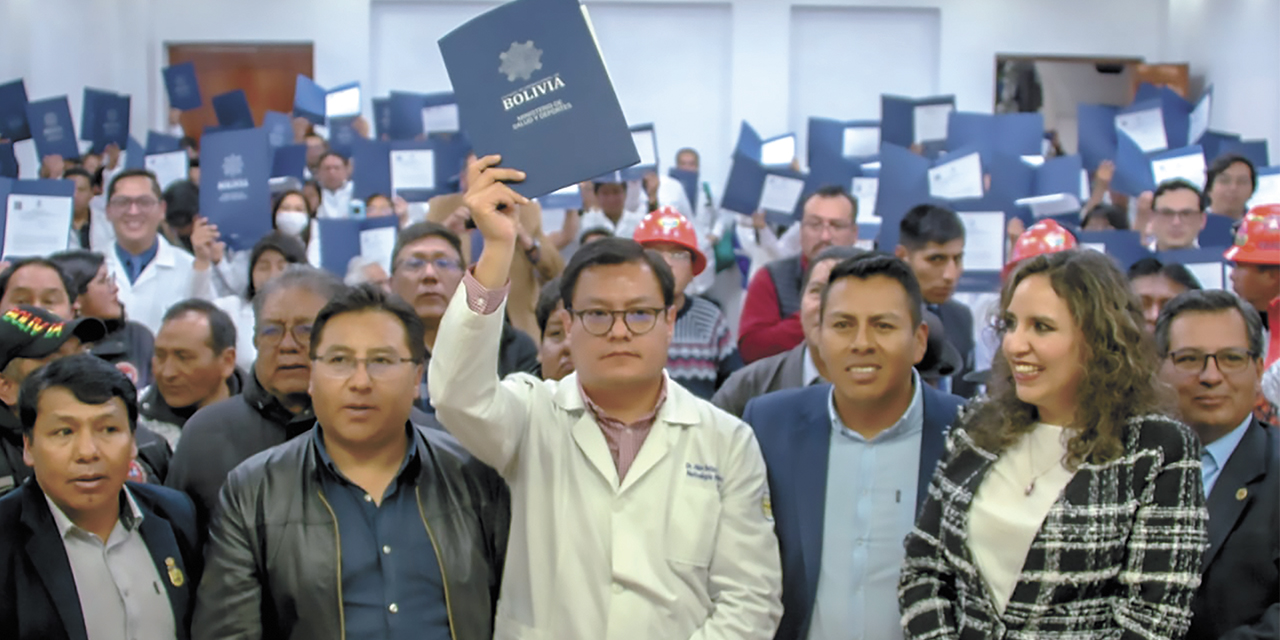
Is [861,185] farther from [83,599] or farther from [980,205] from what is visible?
[83,599]

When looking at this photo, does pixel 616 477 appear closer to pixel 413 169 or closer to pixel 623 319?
pixel 623 319

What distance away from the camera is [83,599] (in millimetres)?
2246

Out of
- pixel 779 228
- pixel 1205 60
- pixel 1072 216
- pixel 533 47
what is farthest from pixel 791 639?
pixel 1205 60

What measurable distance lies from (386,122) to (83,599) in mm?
6696

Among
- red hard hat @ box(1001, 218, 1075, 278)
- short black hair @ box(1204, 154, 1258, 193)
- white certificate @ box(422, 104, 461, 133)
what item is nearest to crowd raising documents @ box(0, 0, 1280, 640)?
red hard hat @ box(1001, 218, 1075, 278)

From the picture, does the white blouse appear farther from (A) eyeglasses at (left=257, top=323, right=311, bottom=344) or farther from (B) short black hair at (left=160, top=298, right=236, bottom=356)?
(B) short black hair at (left=160, top=298, right=236, bottom=356)

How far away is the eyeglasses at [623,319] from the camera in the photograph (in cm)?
235

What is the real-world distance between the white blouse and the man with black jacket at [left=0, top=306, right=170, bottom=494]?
5.86ft

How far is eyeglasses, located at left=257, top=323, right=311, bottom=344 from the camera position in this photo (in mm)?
2881

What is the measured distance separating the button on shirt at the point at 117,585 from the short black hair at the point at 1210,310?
215 cm

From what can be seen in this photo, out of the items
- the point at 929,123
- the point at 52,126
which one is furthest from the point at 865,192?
the point at 52,126

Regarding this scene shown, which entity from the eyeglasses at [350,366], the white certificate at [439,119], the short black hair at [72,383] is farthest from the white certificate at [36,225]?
the white certificate at [439,119]

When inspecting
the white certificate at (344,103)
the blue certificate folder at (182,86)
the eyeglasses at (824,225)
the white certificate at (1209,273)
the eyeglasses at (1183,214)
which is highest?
the blue certificate folder at (182,86)

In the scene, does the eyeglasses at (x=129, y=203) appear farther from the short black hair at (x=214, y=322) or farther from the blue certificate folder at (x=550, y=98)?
the blue certificate folder at (x=550, y=98)
